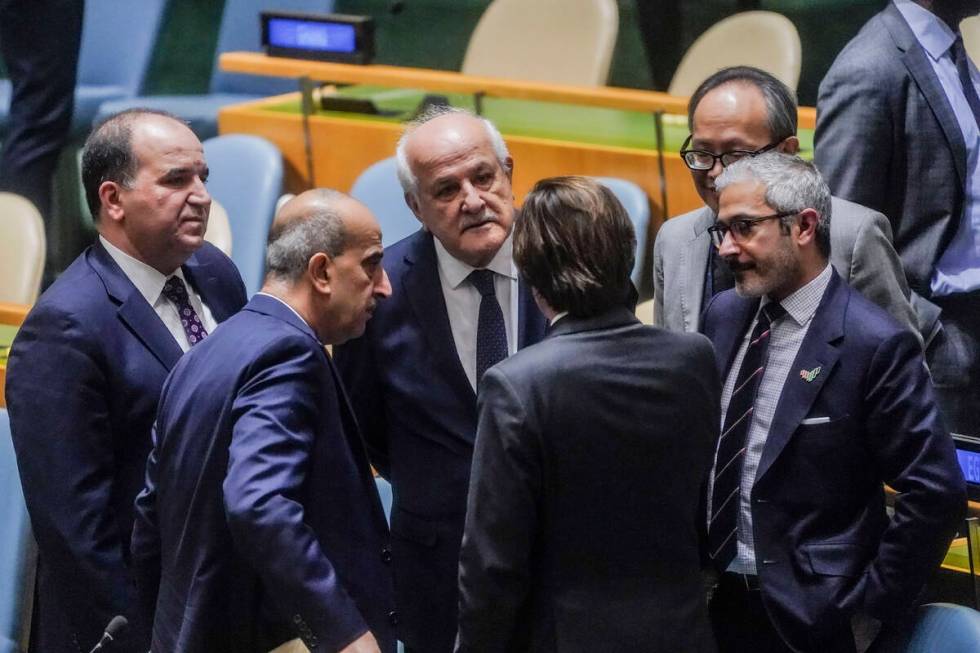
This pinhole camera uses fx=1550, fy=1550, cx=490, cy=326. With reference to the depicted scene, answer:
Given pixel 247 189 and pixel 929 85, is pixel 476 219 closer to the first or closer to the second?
pixel 929 85

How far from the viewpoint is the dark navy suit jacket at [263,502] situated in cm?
207

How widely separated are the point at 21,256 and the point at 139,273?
1661 millimetres

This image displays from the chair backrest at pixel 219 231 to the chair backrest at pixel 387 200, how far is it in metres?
0.36

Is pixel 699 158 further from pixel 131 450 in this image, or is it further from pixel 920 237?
pixel 131 450

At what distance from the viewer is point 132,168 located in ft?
8.40

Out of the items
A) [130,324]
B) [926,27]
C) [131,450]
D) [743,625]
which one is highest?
[926,27]

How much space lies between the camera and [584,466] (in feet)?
6.56

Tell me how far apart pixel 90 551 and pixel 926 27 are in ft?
5.96

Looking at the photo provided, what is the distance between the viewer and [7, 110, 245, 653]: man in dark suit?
2.40 metres

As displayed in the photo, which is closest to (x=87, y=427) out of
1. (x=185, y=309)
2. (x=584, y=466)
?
(x=185, y=309)

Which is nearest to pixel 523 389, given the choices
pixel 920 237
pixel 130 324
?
pixel 130 324

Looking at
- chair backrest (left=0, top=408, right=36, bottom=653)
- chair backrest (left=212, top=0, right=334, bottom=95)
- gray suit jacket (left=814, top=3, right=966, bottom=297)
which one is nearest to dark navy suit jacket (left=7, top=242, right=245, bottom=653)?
chair backrest (left=0, top=408, right=36, bottom=653)

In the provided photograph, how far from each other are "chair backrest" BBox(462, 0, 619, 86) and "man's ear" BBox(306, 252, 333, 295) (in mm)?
2960

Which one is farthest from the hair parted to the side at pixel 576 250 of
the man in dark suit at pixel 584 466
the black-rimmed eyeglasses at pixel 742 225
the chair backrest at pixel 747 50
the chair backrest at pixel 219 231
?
the chair backrest at pixel 747 50
